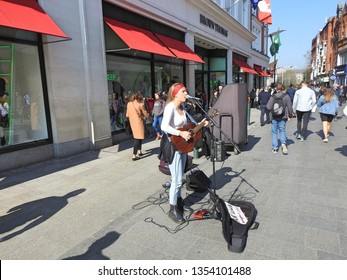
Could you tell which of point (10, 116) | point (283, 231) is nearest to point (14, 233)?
point (283, 231)

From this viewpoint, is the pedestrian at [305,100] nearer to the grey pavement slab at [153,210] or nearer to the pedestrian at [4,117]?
the grey pavement slab at [153,210]

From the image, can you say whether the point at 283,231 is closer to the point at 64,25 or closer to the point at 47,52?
A: the point at 47,52

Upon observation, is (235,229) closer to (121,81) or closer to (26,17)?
(26,17)

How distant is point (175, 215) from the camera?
350 cm

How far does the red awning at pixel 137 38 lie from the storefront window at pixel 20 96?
2626 millimetres

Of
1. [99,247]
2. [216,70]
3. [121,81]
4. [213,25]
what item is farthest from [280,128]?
[216,70]

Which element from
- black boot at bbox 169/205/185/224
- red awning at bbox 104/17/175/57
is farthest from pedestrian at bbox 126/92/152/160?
black boot at bbox 169/205/185/224

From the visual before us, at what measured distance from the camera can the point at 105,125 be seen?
313 inches

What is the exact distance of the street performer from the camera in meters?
3.25

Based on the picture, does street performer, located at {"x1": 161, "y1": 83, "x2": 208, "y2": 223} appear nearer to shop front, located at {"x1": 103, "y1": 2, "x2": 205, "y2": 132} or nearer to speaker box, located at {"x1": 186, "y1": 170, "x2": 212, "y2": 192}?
speaker box, located at {"x1": 186, "y1": 170, "x2": 212, "y2": 192}

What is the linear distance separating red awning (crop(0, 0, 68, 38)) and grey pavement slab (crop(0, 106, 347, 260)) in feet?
9.64

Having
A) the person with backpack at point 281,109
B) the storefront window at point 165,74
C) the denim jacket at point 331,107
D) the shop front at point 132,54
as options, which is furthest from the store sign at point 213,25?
the person with backpack at point 281,109

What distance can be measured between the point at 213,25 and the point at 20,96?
490 inches
